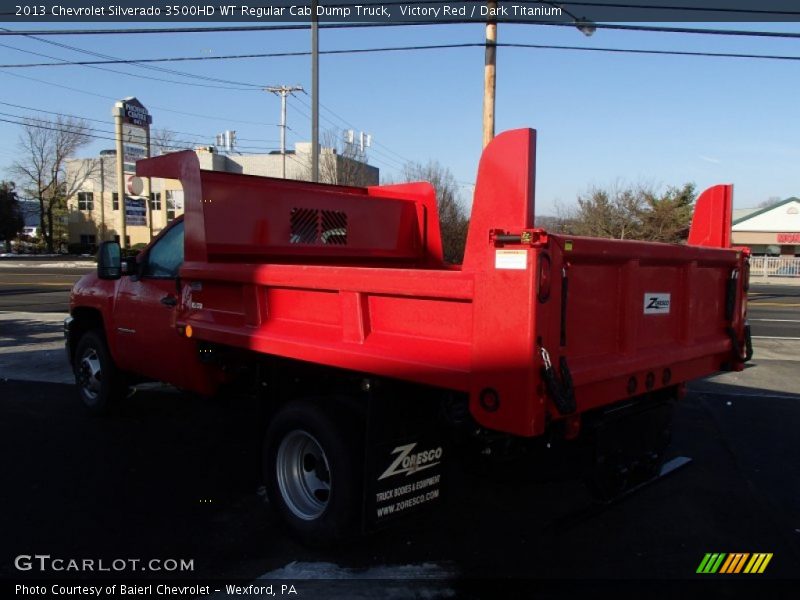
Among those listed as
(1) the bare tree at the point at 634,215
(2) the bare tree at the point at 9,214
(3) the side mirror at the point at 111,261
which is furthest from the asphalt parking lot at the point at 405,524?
(2) the bare tree at the point at 9,214

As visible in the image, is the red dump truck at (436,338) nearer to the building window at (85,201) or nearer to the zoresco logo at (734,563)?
the zoresco logo at (734,563)

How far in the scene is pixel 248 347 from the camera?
391 centimetres

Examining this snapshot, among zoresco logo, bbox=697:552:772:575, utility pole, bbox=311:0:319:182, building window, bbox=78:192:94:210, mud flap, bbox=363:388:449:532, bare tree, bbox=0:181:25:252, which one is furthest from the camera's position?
building window, bbox=78:192:94:210

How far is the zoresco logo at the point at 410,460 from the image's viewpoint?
3363 millimetres

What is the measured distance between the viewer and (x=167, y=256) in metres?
5.31

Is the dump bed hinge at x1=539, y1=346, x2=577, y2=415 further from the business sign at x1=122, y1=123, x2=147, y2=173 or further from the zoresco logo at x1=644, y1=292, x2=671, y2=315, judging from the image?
the business sign at x1=122, y1=123, x2=147, y2=173

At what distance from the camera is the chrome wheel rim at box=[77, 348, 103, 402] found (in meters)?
6.26

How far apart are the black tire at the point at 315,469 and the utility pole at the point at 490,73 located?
11.0 meters

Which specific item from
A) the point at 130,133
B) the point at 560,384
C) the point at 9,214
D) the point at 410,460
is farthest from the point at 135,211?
the point at 560,384

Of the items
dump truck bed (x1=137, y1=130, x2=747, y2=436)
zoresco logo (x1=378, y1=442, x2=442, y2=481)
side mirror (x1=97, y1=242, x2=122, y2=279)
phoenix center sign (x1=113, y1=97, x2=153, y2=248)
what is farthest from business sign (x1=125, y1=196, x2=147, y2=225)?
zoresco logo (x1=378, y1=442, x2=442, y2=481)

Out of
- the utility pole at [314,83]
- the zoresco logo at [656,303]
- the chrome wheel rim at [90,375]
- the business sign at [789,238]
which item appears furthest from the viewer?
the business sign at [789,238]

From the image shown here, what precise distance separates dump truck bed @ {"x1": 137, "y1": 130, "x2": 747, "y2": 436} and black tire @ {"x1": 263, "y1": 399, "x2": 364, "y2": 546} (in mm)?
374

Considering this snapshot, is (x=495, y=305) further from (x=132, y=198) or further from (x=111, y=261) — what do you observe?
(x=132, y=198)

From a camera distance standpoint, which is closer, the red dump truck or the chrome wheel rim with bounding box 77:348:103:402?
the red dump truck
